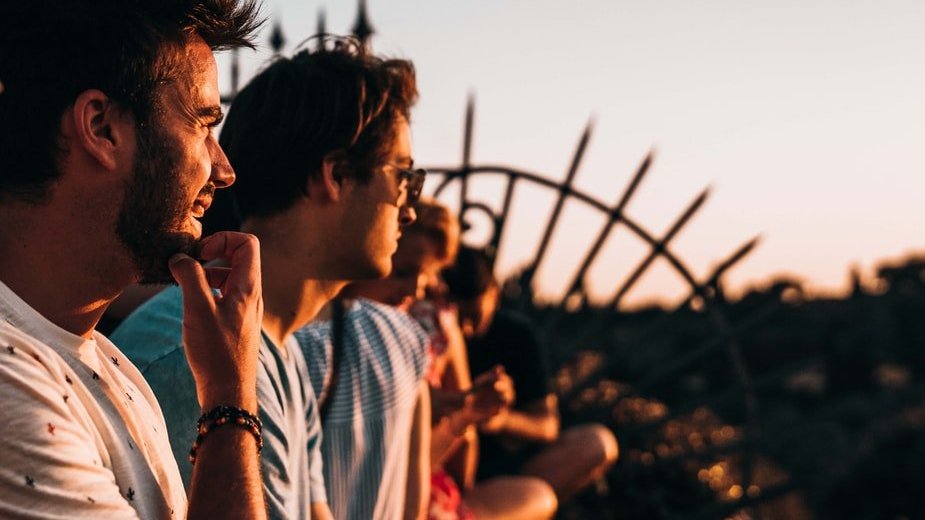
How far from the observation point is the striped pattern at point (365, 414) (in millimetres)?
2797

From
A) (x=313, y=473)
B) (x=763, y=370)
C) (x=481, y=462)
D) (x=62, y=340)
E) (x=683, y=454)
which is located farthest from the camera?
(x=763, y=370)

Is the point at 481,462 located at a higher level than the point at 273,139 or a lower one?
lower

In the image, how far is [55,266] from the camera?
146 centimetres

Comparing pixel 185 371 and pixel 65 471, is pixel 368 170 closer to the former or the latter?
pixel 185 371

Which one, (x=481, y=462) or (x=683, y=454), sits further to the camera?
(x=683, y=454)

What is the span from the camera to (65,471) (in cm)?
123

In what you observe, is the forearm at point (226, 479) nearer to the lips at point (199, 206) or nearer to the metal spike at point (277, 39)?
the lips at point (199, 206)

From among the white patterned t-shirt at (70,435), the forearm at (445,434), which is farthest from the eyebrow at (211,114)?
the forearm at (445,434)

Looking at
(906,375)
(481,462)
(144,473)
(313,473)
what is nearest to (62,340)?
(144,473)

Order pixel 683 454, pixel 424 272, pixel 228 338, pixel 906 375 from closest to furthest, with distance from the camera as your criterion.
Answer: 1. pixel 228 338
2. pixel 424 272
3. pixel 683 454
4. pixel 906 375

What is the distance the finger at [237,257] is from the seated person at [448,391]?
1448 millimetres

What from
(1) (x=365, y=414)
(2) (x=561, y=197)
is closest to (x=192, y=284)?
(1) (x=365, y=414)

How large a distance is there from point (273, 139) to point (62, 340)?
4.45ft

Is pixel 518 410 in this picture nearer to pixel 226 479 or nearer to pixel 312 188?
pixel 312 188
